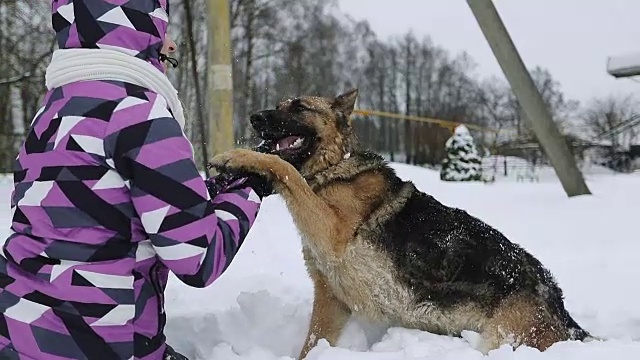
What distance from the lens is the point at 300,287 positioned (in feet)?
13.8

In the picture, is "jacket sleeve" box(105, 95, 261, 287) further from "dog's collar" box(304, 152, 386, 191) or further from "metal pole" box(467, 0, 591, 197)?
"metal pole" box(467, 0, 591, 197)

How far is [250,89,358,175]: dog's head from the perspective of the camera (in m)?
3.39

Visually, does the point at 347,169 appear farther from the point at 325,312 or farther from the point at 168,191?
the point at 168,191

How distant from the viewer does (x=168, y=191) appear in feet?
5.64

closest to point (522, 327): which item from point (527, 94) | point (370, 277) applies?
point (370, 277)

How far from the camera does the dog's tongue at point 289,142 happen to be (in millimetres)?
3473

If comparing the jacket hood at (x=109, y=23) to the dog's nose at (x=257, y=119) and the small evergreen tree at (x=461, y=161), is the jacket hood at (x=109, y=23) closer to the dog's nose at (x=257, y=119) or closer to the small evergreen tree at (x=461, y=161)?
the dog's nose at (x=257, y=119)

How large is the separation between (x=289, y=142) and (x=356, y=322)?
1.16 m

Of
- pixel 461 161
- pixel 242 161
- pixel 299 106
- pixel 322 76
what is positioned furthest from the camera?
pixel 322 76

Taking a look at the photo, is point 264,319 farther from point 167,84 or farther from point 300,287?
point 167,84

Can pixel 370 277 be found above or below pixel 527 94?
below

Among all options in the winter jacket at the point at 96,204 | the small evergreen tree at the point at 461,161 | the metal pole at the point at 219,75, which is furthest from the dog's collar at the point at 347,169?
the small evergreen tree at the point at 461,161

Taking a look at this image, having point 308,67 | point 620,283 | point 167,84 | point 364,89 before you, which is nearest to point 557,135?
point 620,283

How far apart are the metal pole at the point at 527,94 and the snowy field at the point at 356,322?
157cm
